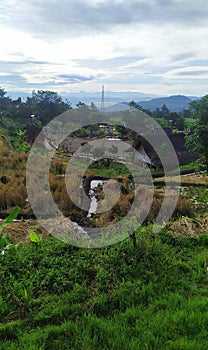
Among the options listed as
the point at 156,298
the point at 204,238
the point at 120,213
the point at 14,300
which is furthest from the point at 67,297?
the point at 120,213

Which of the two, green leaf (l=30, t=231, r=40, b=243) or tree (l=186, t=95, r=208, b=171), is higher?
tree (l=186, t=95, r=208, b=171)

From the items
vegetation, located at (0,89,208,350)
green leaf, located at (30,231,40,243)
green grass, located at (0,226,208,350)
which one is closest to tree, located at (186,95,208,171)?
vegetation, located at (0,89,208,350)

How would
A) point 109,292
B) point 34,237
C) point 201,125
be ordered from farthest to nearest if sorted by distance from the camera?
point 201,125
point 34,237
point 109,292

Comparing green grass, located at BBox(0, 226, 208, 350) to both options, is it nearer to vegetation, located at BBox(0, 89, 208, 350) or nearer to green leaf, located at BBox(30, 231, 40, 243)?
vegetation, located at BBox(0, 89, 208, 350)

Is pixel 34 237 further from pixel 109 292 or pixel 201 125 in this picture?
pixel 201 125

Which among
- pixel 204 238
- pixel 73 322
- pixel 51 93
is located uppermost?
pixel 51 93

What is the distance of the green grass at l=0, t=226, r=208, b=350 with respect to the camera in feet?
7.62

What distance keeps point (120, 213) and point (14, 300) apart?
3035 mm

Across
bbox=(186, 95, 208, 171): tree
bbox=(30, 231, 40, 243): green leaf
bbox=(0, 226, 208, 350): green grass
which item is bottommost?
bbox=(0, 226, 208, 350): green grass

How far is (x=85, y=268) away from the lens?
10.6 ft

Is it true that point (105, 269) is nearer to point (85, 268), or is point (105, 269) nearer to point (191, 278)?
point (85, 268)

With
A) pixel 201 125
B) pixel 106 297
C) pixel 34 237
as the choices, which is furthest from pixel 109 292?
pixel 201 125

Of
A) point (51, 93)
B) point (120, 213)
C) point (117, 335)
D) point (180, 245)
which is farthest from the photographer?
point (51, 93)

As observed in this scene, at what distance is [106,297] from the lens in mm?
2799
